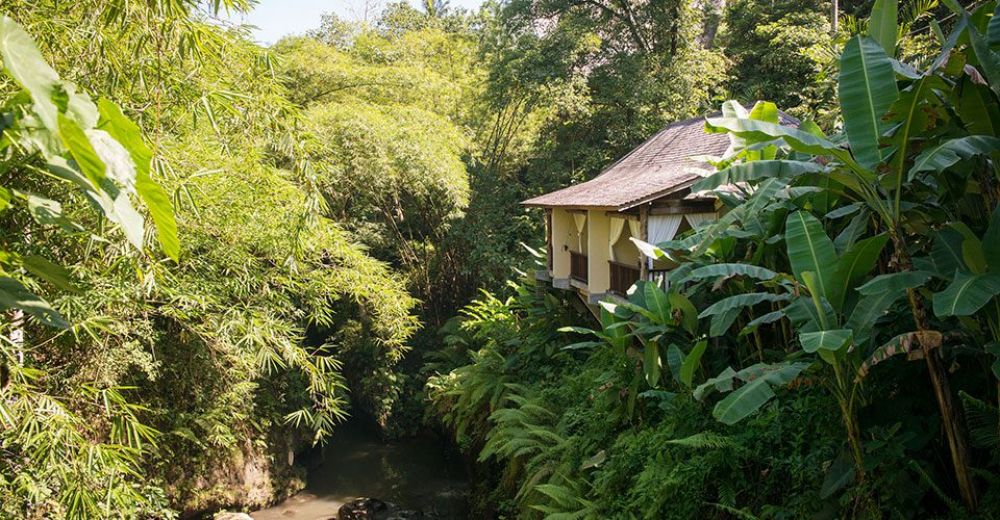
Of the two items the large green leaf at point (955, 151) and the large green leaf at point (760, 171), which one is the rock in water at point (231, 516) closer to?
the large green leaf at point (760, 171)

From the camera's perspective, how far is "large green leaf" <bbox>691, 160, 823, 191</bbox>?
3805 mm

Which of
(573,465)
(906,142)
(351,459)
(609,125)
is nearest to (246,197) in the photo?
(573,465)

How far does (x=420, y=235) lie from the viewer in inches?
598

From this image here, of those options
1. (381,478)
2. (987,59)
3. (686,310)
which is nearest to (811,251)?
(987,59)

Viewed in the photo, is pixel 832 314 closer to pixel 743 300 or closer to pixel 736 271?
pixel 743 300

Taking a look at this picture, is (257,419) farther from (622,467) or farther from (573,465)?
(622,467)

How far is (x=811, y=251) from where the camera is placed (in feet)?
12.8

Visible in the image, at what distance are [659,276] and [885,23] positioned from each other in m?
3.44

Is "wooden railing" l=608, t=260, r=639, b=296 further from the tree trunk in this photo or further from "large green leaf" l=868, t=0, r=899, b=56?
the tree trunk

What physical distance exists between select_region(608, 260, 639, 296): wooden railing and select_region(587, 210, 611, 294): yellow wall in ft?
0.55

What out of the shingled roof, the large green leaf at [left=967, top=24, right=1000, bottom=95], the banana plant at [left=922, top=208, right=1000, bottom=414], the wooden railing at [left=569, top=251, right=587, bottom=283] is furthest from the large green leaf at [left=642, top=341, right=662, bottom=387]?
the wooden railing at [left=569, top=251, right=587, bottom=283]

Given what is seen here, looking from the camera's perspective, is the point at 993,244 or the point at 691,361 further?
the point at 691,361

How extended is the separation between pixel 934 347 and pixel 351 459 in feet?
38.1

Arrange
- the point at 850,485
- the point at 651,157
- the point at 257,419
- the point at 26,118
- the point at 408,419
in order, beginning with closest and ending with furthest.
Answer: the point at 26,118, the point at 850,485, the point at 651,157, the point at 257,419, the point at 408,419
